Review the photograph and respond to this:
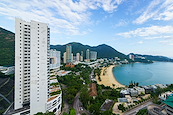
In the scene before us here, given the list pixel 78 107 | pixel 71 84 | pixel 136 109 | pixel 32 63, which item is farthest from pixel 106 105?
pixel 32 63

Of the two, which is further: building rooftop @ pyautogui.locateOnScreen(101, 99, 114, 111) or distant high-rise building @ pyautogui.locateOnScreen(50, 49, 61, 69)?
distant high-rise building @ pyautogui.locateOnScreen(50, 49, 61, 69)

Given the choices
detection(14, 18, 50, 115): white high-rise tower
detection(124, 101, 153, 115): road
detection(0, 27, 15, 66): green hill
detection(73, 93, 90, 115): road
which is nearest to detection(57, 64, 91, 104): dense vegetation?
detection(73, 93, 90, 115): road

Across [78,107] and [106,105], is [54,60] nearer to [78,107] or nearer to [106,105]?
[78,107]

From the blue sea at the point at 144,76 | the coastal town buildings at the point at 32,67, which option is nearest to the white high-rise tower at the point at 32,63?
the coastal town buildings at the point at 32,67

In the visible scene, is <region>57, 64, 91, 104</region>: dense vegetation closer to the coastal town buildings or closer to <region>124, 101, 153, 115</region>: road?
the coastal town buildings

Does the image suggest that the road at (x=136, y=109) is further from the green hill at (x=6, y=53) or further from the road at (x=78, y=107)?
the green hill at (x=6, y=53)

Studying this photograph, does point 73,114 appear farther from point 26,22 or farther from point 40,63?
point 26,22

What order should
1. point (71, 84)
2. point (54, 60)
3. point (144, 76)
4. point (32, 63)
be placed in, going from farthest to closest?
point (144, 76) → point (54, 60) → point (71, 84) → point (32, 63)

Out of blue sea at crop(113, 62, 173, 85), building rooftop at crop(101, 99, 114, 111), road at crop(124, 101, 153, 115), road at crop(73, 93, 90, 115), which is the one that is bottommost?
blue sea at crop(113, 62, 173, 85)

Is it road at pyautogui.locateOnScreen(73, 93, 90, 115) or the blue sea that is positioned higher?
road at pyautogui.locateOnScreen(73, 93, 90, 115)
